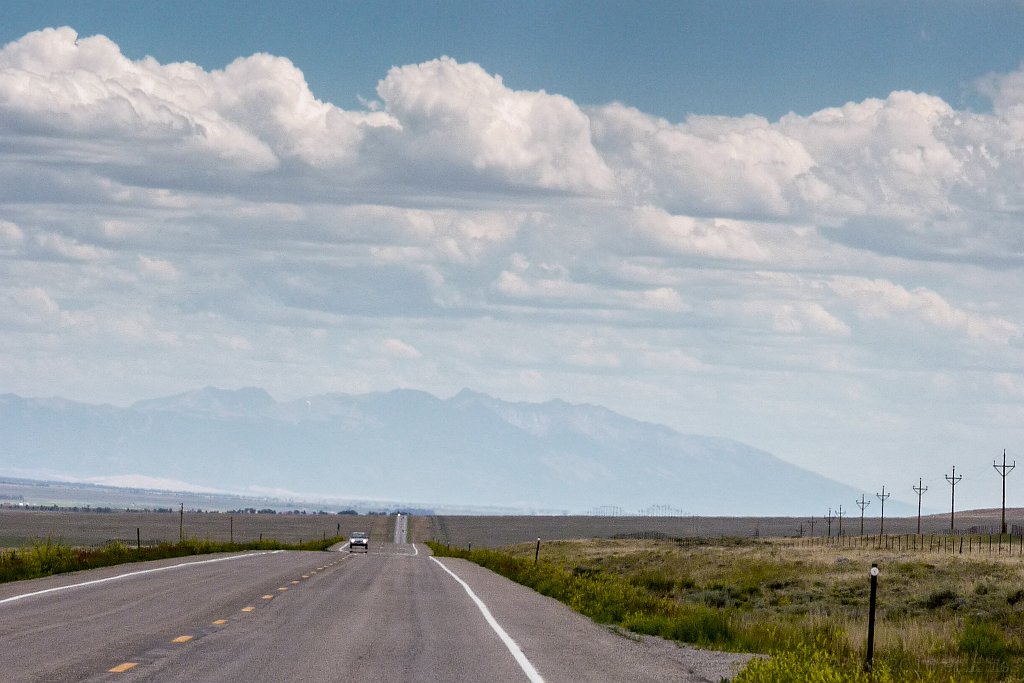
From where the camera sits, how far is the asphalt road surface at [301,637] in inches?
635

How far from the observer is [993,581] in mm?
50250

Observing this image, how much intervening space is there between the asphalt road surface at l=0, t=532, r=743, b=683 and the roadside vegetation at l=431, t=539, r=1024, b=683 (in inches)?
Result: 48.4

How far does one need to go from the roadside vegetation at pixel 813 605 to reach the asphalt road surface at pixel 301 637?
123 cm

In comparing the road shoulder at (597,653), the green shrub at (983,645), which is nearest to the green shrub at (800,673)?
the road shoulder at (597,653)

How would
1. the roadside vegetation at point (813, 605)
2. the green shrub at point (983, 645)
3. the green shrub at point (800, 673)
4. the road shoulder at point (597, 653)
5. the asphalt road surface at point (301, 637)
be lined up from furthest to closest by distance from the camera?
the green shrub at point (983, 645), the roadside vegetation at point (813, 605), the road shoulder at point (597, 653), the asphalt road surface at point (301, 637), the green shrub at point (800, 673)

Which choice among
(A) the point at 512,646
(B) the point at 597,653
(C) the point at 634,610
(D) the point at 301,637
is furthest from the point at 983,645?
(D) the point at 301,637

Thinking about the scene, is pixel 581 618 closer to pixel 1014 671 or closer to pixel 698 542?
pixel 1014 671

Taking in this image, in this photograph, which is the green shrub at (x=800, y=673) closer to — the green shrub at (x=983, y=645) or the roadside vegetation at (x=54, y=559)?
the green shrub at (x=983, y=645)

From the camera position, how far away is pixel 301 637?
1983cm

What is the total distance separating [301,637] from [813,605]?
3355 cm

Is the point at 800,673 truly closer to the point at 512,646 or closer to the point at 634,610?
the point at 512,646

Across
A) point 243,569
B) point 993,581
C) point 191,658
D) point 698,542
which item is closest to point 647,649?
point 191,658

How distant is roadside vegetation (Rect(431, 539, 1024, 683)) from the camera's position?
2038 centimetres

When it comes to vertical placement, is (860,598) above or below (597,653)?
below
